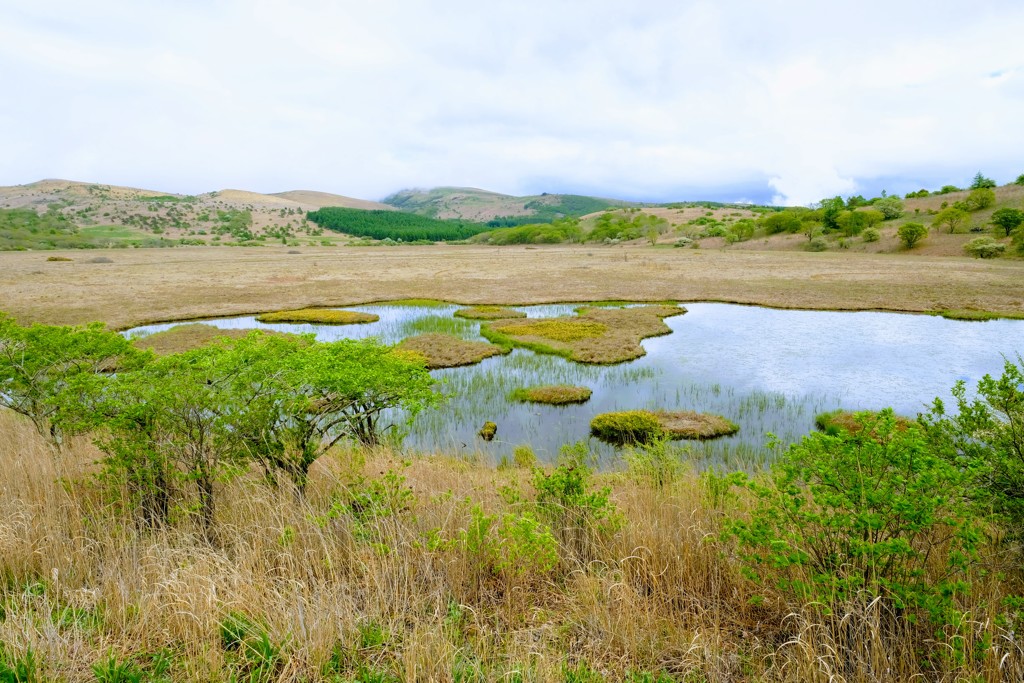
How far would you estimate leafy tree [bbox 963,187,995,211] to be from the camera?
7244 centimetres

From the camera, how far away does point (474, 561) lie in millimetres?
4902

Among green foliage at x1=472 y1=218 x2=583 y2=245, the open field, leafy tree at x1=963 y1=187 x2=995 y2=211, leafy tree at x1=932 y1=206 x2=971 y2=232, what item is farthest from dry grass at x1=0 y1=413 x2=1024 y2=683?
green foliage at x1=472 y1=218 x2=583 y2=245

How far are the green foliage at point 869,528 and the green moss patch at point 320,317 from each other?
1094 inches

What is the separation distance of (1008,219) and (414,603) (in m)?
84.9

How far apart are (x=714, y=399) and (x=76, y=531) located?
14816mm

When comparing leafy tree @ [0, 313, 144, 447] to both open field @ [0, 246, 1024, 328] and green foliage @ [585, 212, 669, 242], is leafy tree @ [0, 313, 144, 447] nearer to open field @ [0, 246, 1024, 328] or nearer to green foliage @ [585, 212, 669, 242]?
open field @ [0, 246, 1024, 328]

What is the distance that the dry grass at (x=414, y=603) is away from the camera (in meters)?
3.61

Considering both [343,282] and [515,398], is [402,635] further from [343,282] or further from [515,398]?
[343,282]

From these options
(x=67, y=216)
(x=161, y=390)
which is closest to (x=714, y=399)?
(x=161, y=390)

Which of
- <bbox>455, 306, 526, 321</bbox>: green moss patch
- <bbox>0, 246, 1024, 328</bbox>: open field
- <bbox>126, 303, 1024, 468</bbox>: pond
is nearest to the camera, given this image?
<bbox>126, 303, 1024, 468</bbox>: pond

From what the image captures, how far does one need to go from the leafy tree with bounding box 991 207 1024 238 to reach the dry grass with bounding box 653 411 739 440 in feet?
240

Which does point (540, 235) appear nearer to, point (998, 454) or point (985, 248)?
point (985, 248)

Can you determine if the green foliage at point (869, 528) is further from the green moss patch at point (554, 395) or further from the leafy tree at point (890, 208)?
the leafy tree at point (890, 208)

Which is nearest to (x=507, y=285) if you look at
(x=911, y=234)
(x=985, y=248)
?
(x=985, y=248)
